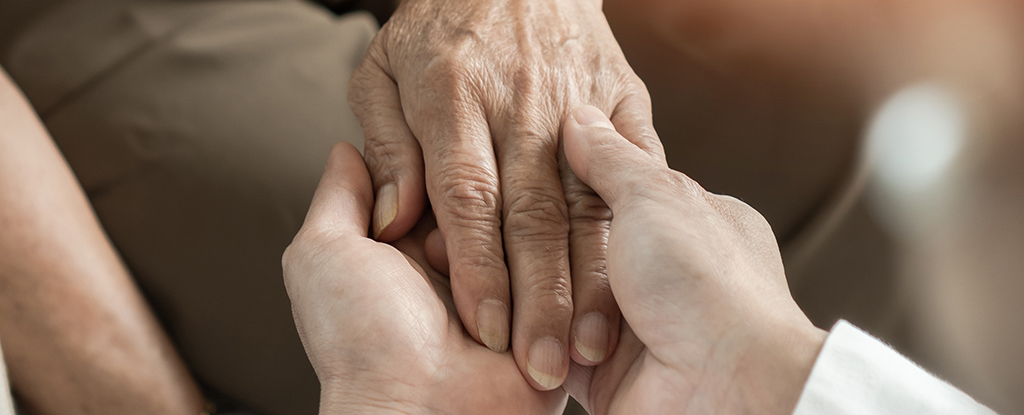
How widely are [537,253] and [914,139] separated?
0.84 m

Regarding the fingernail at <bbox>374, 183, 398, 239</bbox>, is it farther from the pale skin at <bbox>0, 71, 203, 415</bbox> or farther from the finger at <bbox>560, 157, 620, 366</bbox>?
the pale skin at <bbox>0, 71, 203, 415</bbox>

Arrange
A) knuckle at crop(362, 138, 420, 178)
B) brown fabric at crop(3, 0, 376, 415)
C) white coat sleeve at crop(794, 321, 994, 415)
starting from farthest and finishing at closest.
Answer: brown fabric at crop(3, 0, 376, 415), knuckle at crop(362, 138, 420, 178), white coat sleeve at crop(794, 321, 994, 415)

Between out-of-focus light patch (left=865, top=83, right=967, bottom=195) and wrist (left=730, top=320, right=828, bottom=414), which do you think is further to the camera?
out-of-focus light patch (left=865, top=83, right=967, bottom=195)

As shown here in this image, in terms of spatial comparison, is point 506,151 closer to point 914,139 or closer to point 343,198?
point 343,198

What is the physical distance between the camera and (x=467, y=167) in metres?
0.81

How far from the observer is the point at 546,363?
0.70 meters

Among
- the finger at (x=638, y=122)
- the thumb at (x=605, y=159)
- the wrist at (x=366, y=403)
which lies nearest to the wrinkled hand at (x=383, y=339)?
the wrist at (x=366, y=403)

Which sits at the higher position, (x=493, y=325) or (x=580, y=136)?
(x=580, y=136)

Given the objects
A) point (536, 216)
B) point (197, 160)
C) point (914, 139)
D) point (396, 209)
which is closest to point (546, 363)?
point (536, 216)

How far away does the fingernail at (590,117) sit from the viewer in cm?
82

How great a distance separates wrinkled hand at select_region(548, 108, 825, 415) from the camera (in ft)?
1.85

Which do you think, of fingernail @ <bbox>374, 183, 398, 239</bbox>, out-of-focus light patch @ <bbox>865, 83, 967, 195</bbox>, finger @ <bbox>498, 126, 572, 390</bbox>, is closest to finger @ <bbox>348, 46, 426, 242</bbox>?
fingernail @ <bbox>374, 183, 398, 239</bbox>

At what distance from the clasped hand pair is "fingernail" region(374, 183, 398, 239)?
0.08 ft

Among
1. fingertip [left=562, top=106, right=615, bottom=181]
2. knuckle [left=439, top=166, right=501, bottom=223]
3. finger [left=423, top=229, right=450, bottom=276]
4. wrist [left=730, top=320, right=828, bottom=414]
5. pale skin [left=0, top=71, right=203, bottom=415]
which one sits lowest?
pale skin [left=0, top=71, right=203, bottom=415]
